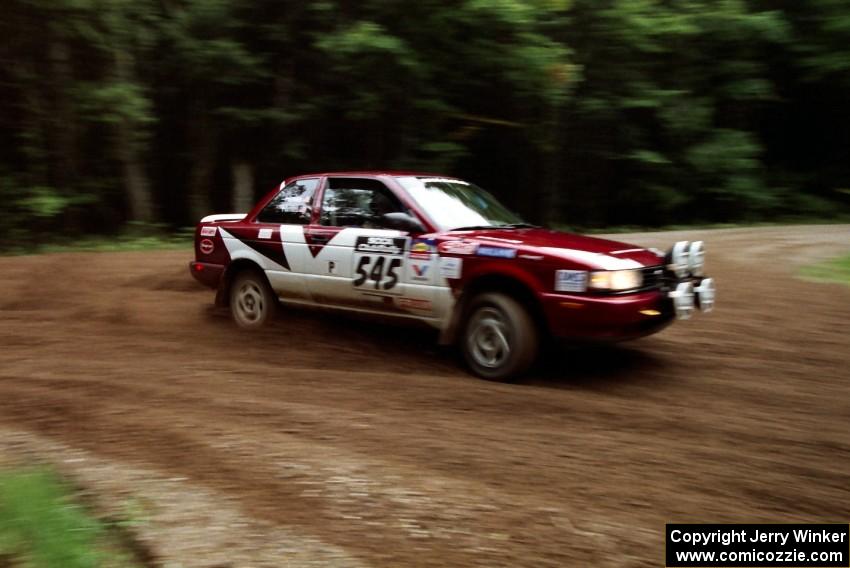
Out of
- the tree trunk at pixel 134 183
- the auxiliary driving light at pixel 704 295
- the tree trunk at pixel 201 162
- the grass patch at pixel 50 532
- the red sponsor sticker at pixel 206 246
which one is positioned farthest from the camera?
the tree trunk at pixel 201 162

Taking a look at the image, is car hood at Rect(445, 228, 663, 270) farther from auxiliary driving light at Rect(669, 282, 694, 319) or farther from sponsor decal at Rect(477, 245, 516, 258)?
auxiliary driving light at Rect(669, 282, 694, 319)

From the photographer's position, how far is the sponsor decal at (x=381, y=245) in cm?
652

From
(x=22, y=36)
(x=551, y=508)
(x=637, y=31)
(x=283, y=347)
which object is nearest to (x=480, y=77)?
(x=637, y=31)

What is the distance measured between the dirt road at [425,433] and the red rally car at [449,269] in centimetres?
42

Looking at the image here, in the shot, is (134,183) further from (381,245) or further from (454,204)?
(454,204)

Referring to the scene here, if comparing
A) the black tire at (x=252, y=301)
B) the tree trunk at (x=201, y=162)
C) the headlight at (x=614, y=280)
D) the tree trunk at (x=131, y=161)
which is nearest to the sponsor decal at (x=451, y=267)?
the headlight at (x=614, y=280)

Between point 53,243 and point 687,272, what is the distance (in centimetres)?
1406

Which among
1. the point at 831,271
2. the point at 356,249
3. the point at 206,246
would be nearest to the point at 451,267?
the point at 356,249

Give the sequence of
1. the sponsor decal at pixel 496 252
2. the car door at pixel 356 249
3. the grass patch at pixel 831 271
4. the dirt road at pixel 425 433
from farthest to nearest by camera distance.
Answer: the grass patch at pixel 831 271 → the car door at pixel 356 249 → the sponsor decal at pixel 496 252 → the dirt road at pixel 425 433

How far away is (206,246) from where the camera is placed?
8.37m

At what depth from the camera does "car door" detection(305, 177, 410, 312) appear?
661cm

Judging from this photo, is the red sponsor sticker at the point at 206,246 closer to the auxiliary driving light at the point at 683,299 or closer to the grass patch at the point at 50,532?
the grass patch at the point at 50,532

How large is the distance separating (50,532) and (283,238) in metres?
4.38

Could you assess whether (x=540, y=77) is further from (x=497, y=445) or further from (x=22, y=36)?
(x=497, y=445)
